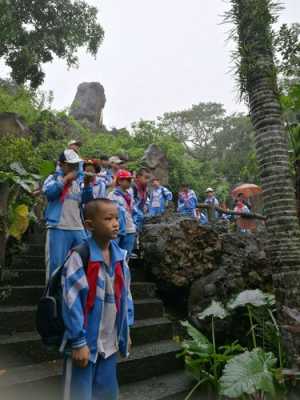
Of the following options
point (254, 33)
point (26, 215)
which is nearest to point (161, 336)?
point (26, 215)

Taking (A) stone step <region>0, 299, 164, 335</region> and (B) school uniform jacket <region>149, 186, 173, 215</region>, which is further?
(B) school uniform jacket <region>149, 186, 173, 215</region>

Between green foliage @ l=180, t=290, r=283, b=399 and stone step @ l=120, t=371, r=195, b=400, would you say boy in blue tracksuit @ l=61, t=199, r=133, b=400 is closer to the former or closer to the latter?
green foliage @ l=180, t=290, r=283, b=399

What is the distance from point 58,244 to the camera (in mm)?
4164

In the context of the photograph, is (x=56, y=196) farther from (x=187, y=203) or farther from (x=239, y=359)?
(x=187, y=203)

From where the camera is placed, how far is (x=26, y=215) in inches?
195

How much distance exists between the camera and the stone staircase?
3.15 meters

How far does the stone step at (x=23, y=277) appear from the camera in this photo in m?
4.47

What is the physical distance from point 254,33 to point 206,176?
18.9 metres

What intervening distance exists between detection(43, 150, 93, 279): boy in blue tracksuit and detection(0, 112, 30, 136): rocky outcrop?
5.77m

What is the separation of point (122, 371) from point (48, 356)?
75cm

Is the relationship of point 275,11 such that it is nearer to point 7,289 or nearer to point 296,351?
point 296,351

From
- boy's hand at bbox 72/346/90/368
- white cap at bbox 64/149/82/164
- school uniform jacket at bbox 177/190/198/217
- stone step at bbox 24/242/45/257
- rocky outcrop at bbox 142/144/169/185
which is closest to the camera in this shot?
boy's hand at bbox 72/346/90/368

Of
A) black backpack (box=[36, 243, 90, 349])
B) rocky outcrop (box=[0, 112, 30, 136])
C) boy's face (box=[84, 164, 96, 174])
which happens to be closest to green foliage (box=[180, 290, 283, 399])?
black backpack (box=[36, 243, 90, 349])

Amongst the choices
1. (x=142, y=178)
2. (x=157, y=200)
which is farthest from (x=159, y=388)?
(x=157, y=200)
